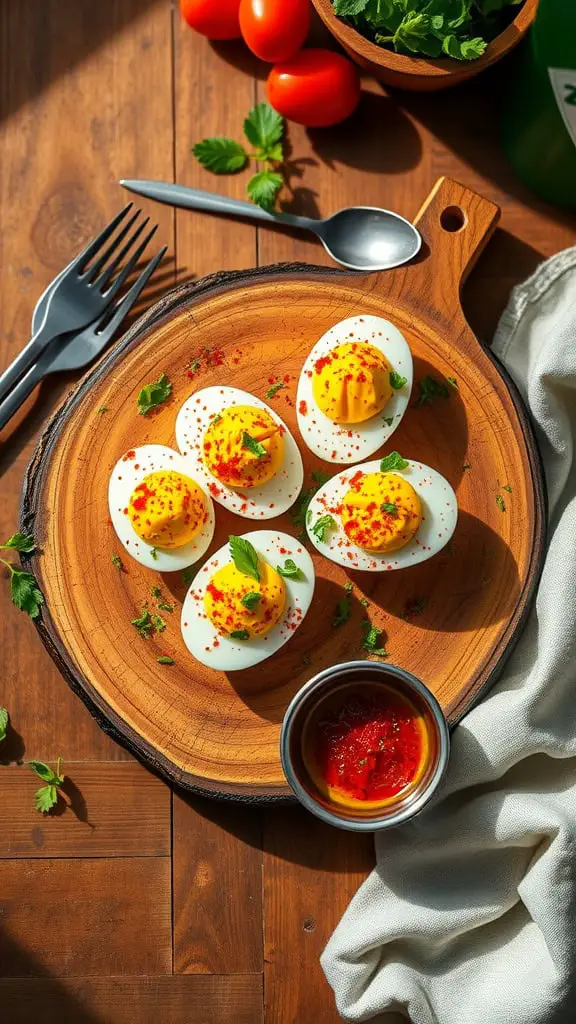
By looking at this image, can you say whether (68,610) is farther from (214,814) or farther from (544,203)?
(544,203)

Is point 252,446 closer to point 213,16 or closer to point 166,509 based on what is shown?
point 166,509

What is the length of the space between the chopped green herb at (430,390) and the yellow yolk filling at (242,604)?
45 cm

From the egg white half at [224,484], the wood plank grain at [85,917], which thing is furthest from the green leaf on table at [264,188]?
the wood plank grain at [85,917]

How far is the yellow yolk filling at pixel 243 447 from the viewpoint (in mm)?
1586

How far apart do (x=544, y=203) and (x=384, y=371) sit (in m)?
0.64

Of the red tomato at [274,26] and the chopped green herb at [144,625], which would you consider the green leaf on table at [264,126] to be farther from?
the chopped green herb at [144,625]

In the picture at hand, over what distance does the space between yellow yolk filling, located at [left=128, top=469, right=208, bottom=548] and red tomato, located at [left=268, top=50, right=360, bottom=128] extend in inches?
32.5

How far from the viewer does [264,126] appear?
6.27 ft

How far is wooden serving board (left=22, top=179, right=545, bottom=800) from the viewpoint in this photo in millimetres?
1687

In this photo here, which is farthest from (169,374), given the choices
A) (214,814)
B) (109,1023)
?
(109,1023)

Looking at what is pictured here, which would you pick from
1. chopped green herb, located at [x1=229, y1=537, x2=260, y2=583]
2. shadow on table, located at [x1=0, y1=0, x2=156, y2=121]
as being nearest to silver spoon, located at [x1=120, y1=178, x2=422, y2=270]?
shadow on table, located at [x1=0, y1=0, x2=156, y2=121]

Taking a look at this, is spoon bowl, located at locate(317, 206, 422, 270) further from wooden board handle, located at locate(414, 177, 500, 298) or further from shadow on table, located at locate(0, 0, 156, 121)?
shadow on table, located at locate(0, 0, 156, 121)

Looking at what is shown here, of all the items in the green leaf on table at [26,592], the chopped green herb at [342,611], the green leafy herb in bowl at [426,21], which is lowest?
the chopped green herb at [342,611]

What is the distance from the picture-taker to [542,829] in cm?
159
